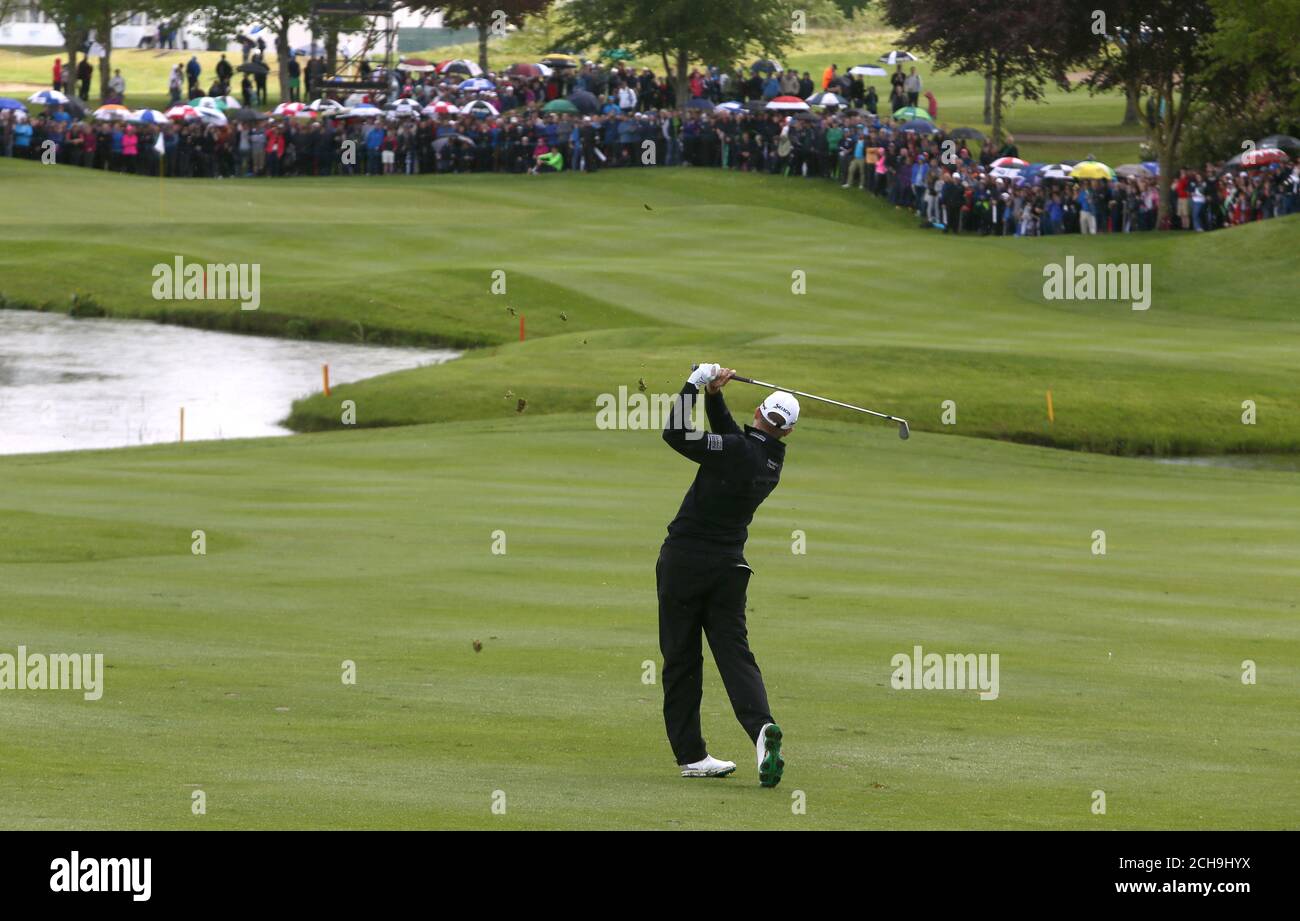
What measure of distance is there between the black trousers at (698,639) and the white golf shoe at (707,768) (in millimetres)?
43

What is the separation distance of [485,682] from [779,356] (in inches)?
1035

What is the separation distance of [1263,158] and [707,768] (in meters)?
53.9

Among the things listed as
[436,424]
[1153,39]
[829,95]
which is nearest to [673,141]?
[829,95]

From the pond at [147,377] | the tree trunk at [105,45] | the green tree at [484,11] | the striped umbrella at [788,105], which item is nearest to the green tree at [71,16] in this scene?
the tree trunk at [105,45]

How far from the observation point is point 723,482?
475 inches

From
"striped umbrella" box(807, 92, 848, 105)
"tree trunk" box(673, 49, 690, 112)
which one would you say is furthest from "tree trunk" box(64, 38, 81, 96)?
"striped umbrella" box(807, 92, 848, 105)

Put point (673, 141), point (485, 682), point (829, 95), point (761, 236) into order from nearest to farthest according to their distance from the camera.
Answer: point (485, 682), point (761, 236), point (673, 141), point (829, 95)

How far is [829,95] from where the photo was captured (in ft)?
262

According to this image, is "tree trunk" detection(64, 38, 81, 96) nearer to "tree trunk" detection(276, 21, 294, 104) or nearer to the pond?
"tree trunk" detection(276, 21, 294, 104)

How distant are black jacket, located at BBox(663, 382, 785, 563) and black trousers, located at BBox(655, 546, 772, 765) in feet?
0.37

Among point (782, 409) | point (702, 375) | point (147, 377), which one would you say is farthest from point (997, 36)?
point (702, 375)

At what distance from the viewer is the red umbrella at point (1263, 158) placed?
62031mm
